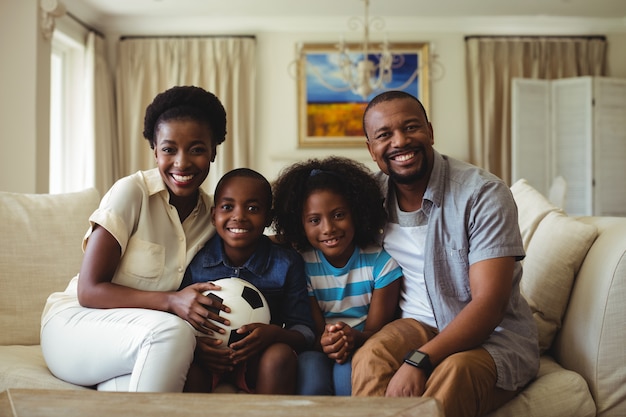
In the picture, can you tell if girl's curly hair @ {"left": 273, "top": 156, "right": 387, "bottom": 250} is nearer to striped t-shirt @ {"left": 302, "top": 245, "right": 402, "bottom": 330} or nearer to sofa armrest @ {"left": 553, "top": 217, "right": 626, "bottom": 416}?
striped t-shirt @ {"left": 302, "top": 245, "right": 402, "bottom": 330}

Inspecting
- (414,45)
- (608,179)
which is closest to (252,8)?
(414,45)

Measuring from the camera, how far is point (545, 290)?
1.85 m

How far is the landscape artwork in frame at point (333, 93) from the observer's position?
602 centimetres

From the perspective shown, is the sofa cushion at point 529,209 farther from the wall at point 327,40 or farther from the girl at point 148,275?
the wall at point 327,40

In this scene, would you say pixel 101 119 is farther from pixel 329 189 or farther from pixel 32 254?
pixel 329 189

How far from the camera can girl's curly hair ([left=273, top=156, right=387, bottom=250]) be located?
6.01ft

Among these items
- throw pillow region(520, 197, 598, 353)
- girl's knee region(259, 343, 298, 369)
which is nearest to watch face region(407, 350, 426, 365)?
girl's knee region(259, 343, 298, 369)

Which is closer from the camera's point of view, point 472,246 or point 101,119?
point 472,246

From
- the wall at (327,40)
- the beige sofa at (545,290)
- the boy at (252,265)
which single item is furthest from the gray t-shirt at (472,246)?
the wall at (327,40)

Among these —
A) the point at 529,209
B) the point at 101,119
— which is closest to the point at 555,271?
the point at 529,209

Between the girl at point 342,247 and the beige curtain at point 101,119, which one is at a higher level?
the beige curtain at point 101,119

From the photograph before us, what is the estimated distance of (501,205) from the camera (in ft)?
5.20

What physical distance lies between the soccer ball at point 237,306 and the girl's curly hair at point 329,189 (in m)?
0.34

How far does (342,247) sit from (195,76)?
4.69m
